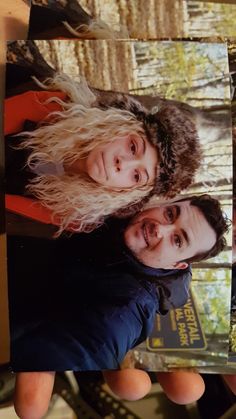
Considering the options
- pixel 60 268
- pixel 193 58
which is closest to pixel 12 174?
pixel 60 268

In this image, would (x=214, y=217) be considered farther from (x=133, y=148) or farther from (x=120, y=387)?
(x=120, y=387)

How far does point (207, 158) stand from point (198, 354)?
0.20 m

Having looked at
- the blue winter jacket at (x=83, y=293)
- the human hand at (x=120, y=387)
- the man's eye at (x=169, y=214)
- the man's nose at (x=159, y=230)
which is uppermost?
the man's eye at (x=169, y=214)

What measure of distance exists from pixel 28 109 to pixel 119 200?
0.43ft

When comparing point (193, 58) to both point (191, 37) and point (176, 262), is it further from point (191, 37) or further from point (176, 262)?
point (176, 262)

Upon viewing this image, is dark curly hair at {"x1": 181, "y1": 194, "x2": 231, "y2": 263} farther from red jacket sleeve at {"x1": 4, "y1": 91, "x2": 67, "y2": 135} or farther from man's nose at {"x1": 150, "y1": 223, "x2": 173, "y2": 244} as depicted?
red jacket sleeve at {"x1": 4, "y1": 91, "x2": 67, "y2": 135}

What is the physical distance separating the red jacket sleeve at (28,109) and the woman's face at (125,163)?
69 mm

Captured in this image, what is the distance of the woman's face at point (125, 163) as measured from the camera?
1.57 ft

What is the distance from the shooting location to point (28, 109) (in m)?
0.51

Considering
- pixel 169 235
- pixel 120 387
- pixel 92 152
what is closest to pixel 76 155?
pixel 92 152

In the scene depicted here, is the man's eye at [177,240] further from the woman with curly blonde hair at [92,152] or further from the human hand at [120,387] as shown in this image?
the human hand at [120,387]

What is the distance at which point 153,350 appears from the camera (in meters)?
0.52

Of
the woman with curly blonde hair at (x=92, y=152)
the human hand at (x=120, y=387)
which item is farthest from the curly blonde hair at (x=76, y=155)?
the human hand at (x=120, y=387)

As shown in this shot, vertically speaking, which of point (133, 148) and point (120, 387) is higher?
point (133, 148)
